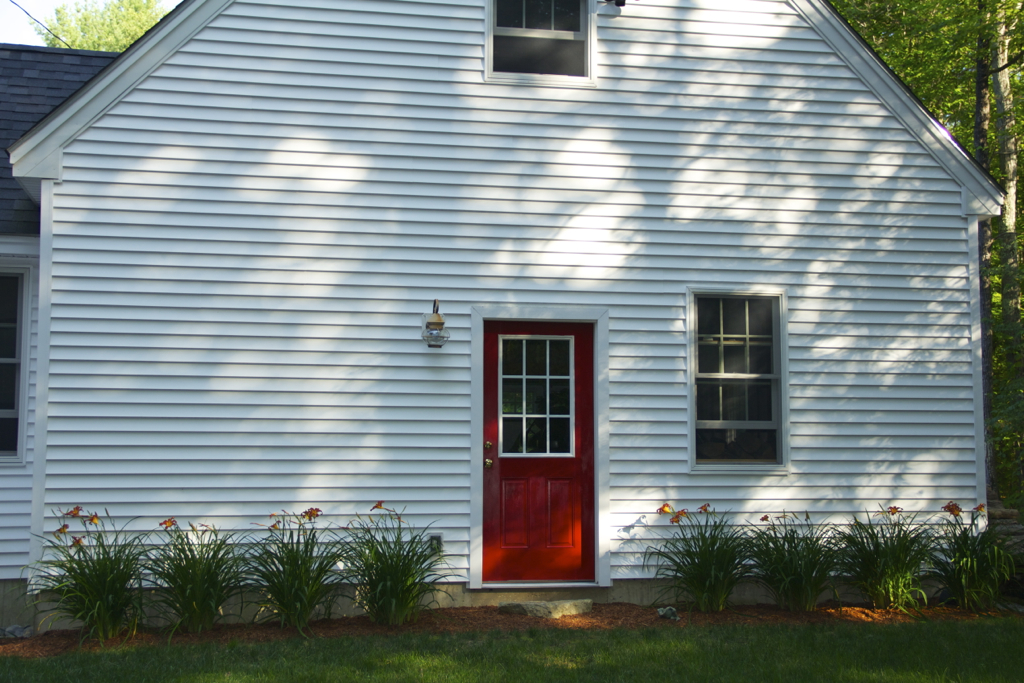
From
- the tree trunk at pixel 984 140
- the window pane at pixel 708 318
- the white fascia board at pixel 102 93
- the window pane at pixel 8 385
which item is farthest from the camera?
the tree trunk at pixel 984 140

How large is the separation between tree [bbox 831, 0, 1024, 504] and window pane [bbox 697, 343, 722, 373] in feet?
11.0

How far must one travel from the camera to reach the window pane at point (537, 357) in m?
6.84

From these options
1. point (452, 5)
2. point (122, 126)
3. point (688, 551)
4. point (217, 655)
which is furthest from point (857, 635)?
point (122, 126)

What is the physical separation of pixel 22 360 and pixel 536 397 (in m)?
4.44

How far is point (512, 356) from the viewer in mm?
6828

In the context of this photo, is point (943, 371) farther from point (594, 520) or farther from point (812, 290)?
point (594, 520)

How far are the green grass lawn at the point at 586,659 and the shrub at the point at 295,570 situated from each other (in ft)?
1.23

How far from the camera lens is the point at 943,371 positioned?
7.21 m

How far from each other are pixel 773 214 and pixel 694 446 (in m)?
2.25

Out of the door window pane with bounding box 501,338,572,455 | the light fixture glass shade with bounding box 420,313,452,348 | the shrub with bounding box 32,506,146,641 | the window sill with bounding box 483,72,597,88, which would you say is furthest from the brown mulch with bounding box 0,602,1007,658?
the window sill with bounding box 483,72,597,88

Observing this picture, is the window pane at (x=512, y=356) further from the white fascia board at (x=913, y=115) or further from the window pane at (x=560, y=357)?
the white fascia board at (x=913, y=115)

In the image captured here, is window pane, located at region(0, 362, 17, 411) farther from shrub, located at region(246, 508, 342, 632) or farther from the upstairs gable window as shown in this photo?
the upstairs gable window

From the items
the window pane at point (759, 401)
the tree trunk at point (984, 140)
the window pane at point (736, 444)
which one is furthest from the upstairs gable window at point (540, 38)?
the tree trunk at point (984, 140)

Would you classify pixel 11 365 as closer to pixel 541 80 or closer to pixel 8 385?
pixel 8 385
